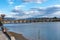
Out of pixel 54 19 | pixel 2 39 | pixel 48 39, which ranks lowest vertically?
pixel 48 39

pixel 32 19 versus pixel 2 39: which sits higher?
pixel 32 19

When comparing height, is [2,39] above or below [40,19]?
below

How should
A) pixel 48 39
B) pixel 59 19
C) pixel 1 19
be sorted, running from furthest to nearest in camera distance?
pixel 48 39, pixel 59 19, pixel 1 19

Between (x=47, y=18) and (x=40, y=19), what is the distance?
20 cm

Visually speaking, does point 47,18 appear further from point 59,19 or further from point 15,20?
point 15,20

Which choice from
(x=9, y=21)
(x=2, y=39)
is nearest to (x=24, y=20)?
(x=9, y=21)

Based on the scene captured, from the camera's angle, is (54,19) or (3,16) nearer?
(3,16)

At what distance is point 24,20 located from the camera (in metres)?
4.66

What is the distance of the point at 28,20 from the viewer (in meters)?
4.61

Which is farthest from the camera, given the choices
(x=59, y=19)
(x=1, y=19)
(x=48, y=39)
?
(x=48, y=39)

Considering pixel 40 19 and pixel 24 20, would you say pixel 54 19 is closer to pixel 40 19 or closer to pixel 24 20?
pixel 40 19

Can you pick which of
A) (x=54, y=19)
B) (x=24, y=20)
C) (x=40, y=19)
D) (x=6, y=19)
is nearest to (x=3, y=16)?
(x=6, y=19)

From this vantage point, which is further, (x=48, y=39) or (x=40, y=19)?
(x=48, y=39)

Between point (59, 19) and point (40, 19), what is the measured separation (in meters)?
0.53
